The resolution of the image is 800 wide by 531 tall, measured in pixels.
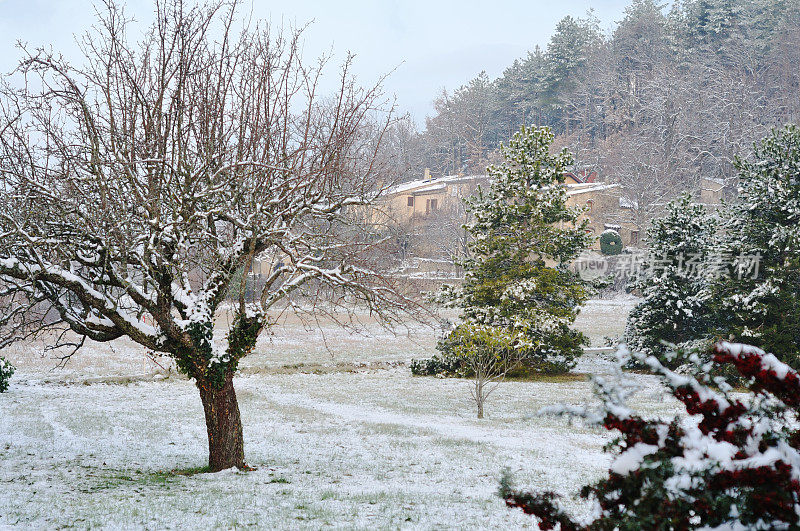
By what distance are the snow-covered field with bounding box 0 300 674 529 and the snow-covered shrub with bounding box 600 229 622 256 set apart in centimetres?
1987

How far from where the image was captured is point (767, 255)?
768 inches

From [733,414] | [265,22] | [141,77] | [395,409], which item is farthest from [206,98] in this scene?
[395,409]

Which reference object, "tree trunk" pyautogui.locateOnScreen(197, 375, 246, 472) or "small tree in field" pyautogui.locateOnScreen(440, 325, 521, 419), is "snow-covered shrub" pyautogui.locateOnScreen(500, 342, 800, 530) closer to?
"tree trunk" pyautogui.locateOnScreen(197, 375, 246, 472)

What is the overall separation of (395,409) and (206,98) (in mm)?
10258

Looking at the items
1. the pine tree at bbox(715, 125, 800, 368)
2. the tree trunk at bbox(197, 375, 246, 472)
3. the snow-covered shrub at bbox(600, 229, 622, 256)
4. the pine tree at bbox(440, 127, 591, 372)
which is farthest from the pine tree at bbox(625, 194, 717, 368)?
the snow-covered shrub at bbox(600, 229, 622, 256)

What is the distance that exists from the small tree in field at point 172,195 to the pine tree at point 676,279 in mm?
16160

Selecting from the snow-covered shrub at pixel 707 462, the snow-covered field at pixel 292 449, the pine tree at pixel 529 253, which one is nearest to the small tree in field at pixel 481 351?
the snow-covered field at pixel 292 449

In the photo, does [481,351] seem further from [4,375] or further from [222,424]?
[4,375]

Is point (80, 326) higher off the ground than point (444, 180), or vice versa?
point (444, 180)

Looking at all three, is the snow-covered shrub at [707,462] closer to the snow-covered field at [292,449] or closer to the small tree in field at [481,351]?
the snow-covered field at [292,449]

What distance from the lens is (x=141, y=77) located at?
930cm

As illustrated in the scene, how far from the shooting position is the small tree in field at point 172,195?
7902 millimetres

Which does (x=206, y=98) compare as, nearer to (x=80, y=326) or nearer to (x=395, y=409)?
(x=80, y=326)

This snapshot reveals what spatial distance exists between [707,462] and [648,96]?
56.3 m
